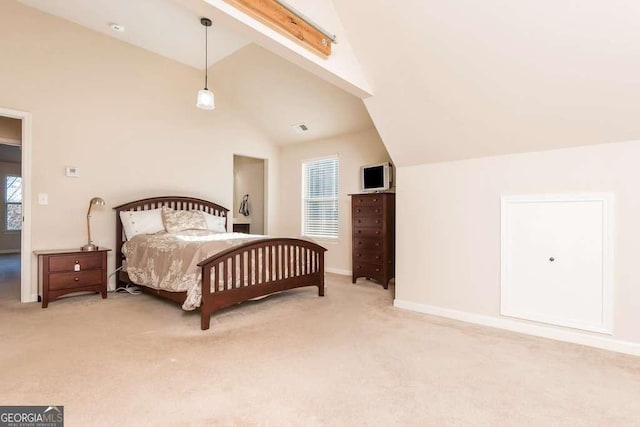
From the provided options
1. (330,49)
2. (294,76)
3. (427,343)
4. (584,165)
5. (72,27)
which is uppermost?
(72,27)

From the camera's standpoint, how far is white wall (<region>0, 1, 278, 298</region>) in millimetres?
3594

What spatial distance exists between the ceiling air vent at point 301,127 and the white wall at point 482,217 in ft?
7.99

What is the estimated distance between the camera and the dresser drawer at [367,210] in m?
4.37

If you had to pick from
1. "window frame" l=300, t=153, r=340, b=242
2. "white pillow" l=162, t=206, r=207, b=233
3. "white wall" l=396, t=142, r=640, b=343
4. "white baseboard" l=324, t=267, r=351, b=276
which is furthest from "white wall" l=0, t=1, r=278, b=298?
"white wall" l=396, t=142, r=640, b=343

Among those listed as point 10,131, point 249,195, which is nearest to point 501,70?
point 249,195

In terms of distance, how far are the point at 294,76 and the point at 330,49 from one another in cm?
210

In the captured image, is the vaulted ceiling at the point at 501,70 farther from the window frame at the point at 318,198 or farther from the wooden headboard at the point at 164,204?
the wooden headboard at the point at 164,204

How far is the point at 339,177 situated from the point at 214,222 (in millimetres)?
2130

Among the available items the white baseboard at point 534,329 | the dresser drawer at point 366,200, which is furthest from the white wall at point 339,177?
the white baseboard at point 534,329

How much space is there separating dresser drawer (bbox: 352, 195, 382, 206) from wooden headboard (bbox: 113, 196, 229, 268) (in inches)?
84.9

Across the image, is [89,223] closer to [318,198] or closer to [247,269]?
[247,269]

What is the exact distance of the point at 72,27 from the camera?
384 cm

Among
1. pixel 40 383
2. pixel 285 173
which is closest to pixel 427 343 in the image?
pixel 40 383

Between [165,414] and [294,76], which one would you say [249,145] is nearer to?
[294,76]
